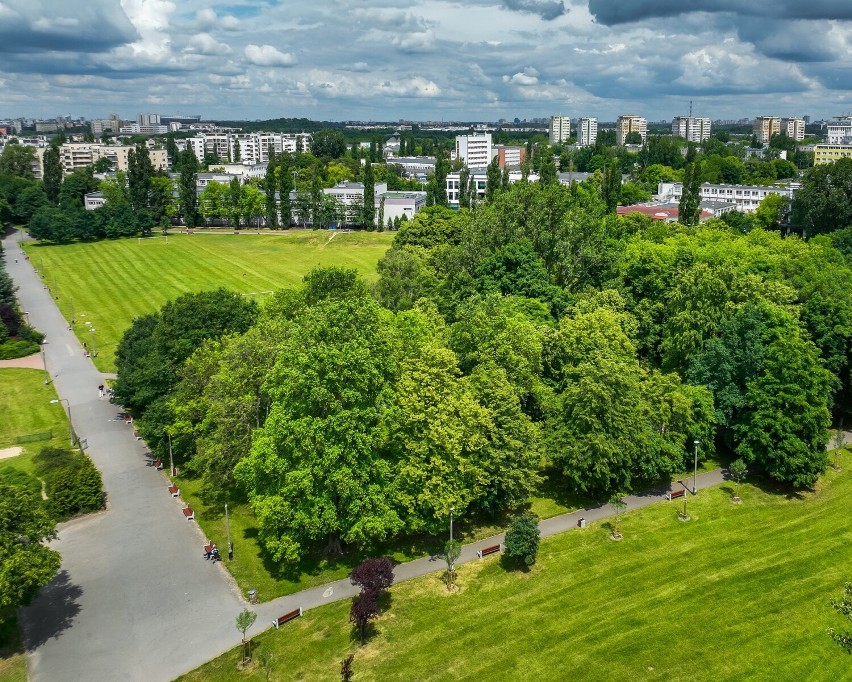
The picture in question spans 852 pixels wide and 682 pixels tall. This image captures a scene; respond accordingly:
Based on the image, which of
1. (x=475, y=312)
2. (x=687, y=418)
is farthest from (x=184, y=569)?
(x=687, y=418)

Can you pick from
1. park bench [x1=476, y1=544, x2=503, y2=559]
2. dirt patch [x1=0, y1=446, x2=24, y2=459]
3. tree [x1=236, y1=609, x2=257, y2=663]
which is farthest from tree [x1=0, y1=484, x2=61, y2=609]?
park bench [x1=476, y1=544, x2=503, y2=559]

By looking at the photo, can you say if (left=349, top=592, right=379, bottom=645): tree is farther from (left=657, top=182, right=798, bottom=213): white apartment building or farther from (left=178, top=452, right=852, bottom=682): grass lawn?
(left=657, top=182, right=798, bottom=213): white apartment building

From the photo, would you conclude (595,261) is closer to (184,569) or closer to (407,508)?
(407,508)

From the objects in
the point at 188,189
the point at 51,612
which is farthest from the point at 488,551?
the point at 188,189

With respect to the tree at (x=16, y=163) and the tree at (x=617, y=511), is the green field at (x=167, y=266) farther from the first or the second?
the tree at (x=16, y=163)

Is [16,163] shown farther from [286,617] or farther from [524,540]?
[524,540]
